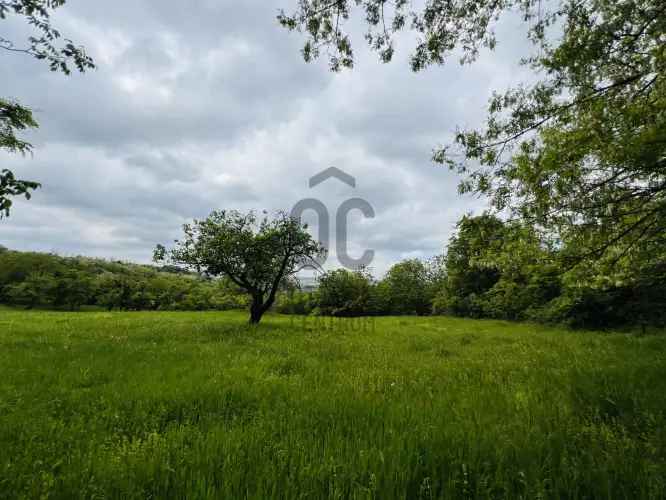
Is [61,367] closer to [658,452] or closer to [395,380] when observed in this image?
[395,380]

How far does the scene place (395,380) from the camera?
6.07 metres

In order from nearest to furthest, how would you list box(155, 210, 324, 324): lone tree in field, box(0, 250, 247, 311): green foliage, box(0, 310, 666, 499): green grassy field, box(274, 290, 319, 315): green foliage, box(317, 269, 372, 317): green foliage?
box(0, 310, 666, 499): green grassy field, box(155, 210, 324, 324): lone tree in field, box(317, 269, 372, 317): green foliage, box(274, 290, 319, 315): green foliage, box(0, 250, 247, 311): green foliage

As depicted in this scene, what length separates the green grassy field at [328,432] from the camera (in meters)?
2.42

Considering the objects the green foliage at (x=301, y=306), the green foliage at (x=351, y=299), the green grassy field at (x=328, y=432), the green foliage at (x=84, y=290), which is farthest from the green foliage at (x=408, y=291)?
the green grassy field at (x=328, y=432)

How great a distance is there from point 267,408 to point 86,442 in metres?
2.14

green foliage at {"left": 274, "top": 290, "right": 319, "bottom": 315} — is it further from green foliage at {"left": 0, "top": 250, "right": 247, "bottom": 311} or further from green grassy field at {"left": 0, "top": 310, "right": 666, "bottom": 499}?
green grassy field at {"left": 0, "top": 310, "right": 666, "bottom": 499}

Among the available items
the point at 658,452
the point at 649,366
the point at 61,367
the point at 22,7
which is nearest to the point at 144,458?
the point at 658,452

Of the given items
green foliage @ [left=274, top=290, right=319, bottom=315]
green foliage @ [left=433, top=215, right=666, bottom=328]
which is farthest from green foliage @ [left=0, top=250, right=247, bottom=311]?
green foliage @ [left=433, top=215, right=666, bottom=328]

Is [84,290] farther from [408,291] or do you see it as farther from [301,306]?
[408,291]

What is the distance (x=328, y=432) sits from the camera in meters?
3.30

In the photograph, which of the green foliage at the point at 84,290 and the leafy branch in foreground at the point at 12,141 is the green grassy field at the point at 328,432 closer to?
the leafy branch in foreground at the point at 12,141

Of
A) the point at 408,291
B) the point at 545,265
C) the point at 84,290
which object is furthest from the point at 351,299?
the point at 84,290

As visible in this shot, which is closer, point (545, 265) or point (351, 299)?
point (545, 265)

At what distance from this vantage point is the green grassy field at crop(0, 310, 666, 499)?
2.42m
